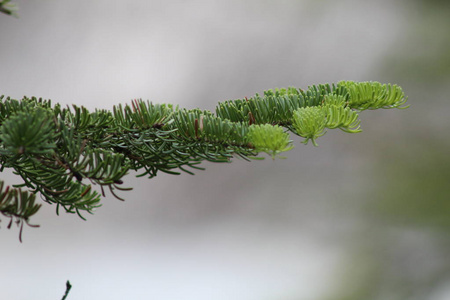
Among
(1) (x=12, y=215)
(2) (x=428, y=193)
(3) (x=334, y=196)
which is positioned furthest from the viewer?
(3) (x=334, y=196)

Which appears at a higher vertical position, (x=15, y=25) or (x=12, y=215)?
(x=15, y=25)

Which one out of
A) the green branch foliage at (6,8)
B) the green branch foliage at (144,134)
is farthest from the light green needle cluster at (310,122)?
the green branch foliage at (6,8)

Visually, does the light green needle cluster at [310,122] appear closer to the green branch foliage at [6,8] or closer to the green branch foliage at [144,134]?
the green branch foliage at [144,134]

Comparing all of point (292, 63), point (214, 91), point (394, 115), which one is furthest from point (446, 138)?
point (214, 91)

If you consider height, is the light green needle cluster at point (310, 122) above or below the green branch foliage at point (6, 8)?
above

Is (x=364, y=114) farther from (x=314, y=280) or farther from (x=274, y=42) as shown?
(x=314, y=280)

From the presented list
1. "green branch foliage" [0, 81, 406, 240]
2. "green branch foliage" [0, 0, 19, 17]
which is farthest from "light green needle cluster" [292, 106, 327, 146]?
"green branch foliage" [0, 0, 19, 17]

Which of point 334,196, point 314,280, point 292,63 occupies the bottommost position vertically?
point 314,280

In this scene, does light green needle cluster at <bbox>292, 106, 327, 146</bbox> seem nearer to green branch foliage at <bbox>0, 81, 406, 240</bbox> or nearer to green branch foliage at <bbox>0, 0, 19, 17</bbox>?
green branch foliage at <bbox>0, 81, 406, 240</bbox>
